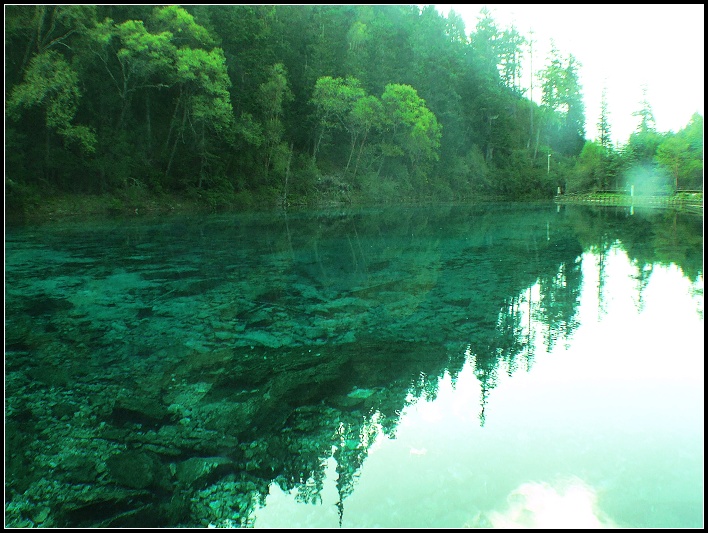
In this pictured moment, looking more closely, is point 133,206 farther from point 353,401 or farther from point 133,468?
point 133,468

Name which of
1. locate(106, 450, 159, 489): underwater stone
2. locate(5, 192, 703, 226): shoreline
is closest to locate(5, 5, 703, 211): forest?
locate(5, 192, 703, 226): shoreline

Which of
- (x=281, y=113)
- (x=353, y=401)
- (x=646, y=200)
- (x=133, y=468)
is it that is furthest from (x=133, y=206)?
(x=646, y=200)

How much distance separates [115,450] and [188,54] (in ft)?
84.3

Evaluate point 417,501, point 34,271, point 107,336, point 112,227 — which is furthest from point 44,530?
point 112,227

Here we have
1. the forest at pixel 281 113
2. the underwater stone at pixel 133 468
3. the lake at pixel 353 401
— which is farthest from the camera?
the forest at pixel 281 113

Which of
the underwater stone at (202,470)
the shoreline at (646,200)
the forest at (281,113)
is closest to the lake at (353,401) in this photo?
the underwater stone at (202,470)

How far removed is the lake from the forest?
17.4 metres

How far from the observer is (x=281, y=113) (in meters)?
36.5

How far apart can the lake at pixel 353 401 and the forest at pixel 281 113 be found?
57.2 feet

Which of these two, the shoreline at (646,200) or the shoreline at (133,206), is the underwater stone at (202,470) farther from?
the shoreline at (646,200)

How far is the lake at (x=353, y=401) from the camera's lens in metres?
3.10

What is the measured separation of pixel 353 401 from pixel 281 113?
1370 inches

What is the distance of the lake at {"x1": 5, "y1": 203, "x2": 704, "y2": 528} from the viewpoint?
122 inches

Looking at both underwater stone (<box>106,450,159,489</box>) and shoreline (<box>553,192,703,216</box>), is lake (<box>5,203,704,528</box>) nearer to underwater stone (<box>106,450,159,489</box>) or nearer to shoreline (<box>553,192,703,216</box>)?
underwater stone (<box>106,450,159,489</box>)
